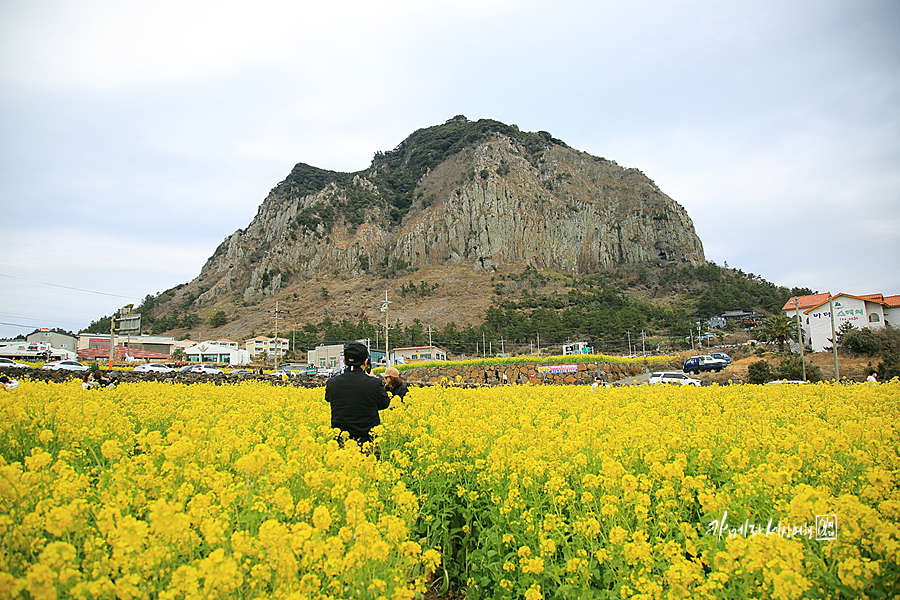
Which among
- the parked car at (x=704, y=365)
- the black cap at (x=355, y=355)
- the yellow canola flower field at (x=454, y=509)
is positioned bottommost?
the parked car at (x=704, y=365)

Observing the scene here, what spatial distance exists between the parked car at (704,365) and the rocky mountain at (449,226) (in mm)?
59942

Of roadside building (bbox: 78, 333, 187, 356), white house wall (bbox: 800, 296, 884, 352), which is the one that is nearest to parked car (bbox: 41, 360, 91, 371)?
white house wall (bbox: 800, 296, 884, 352)

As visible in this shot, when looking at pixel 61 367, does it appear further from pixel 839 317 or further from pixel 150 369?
pixel 839 317

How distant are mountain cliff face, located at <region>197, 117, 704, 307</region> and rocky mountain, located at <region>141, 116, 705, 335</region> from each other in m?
0.34

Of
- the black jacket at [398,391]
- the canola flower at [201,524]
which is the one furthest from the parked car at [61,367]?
the canola flower at [201,524]

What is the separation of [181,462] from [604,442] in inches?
152

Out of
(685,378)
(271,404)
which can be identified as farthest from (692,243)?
(271,404)

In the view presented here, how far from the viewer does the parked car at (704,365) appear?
36.7 metres

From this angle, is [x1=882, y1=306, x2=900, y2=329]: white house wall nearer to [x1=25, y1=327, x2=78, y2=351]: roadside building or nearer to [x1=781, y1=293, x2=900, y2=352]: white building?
[x1=781, y1=293, x2=900, y2=352]: white building

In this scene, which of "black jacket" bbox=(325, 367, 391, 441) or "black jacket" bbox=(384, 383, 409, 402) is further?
"black jacket" bbox=(384, 383, 409, 402)

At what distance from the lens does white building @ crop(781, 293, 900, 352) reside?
4191 centimetres

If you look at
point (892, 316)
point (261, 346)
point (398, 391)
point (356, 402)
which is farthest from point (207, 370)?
point (892, 316)

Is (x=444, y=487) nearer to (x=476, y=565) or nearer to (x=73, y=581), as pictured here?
(x=476, y=565)

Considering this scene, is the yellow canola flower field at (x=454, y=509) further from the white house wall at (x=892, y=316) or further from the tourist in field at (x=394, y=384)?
the white house wall at (x=892, y=316)
